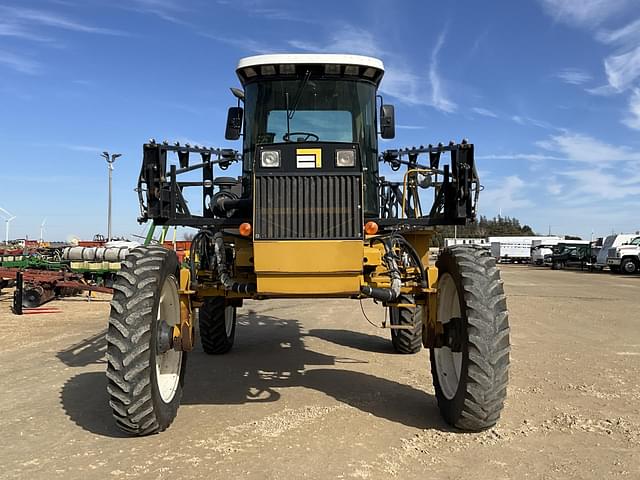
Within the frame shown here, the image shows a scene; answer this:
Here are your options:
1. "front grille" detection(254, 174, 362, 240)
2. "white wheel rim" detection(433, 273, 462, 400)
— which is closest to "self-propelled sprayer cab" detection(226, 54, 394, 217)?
"front grille" detection(254, 174, 362, 240)

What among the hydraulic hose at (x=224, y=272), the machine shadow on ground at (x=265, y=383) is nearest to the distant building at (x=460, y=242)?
the machine shadow on ground at (x=265, y=383)

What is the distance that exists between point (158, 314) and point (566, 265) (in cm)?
4490

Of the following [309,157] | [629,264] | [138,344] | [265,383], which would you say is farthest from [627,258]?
[138,344]

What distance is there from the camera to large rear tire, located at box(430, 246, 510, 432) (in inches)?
186

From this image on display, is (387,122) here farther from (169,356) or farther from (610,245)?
(610,245)

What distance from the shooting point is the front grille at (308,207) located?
16.5ft

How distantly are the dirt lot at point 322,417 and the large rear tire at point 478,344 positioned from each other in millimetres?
232

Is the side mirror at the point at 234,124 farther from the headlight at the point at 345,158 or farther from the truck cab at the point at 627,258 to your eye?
the truck cab at the point at 627,258

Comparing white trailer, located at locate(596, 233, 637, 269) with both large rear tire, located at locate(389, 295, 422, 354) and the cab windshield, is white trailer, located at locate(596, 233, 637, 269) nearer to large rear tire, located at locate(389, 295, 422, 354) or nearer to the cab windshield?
large rear tire, located at locate(389, 295, 422, 354)

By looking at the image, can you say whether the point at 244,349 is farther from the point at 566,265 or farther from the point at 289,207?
the point at 566,265

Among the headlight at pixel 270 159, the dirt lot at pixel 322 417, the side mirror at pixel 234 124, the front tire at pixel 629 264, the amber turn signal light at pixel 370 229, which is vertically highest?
the side mirror at pixel 234 124

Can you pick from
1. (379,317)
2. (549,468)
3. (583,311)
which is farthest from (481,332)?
(583,311)

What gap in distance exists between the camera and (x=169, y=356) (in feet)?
18.3

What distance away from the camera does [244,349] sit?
9.22 meters
